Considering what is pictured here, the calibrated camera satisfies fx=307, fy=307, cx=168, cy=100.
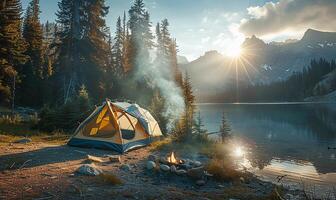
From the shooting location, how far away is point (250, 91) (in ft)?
620

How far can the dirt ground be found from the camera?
26.9ft

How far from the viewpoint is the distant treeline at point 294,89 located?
156m

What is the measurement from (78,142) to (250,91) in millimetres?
181629

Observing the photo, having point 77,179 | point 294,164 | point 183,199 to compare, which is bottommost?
point 294,164

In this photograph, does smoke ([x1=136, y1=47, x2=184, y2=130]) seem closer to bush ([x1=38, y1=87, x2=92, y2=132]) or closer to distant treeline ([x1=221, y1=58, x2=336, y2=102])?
bush ([x1=38, y1=87, x2=92, y2=132])

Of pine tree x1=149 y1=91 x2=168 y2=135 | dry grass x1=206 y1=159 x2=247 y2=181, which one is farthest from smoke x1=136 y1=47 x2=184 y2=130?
dry grass x1=206 y1=159 x2=247 y2=181

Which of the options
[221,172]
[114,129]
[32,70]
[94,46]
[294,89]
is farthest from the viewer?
[294,89]

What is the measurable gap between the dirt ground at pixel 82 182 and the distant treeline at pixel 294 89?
153 m

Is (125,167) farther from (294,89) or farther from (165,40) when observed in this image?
(294,89)

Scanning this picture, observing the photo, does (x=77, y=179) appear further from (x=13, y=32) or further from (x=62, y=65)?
(x=62, y=65)

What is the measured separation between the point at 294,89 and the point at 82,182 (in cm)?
17309

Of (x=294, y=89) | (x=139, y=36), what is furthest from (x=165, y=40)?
(x=294, y=89)

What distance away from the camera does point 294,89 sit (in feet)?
547

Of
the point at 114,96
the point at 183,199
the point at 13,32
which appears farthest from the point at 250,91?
the point at 183,199
